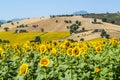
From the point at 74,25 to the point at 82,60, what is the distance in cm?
15833

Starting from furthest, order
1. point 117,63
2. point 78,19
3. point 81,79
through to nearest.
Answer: point 78,19
point 117,63
point 81,79

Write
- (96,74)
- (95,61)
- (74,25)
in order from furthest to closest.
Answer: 1. (74,25)
2. (95,61)
3. (96,74)

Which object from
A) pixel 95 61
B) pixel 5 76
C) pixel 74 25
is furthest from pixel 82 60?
pixel 74 25

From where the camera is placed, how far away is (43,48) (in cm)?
1446

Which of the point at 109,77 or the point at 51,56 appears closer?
the point at 109,77

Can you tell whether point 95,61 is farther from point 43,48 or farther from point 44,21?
point 44,21

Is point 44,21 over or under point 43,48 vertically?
under

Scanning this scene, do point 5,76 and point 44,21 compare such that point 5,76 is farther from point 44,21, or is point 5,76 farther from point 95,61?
point 44,21

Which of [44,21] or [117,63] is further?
[44,21]

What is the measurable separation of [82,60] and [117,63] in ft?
4.89

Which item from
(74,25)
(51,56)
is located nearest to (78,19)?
(74,25)

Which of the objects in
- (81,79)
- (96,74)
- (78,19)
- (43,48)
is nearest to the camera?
(81,79)

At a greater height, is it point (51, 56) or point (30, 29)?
point (51, 56)

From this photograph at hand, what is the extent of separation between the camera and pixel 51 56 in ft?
47.7
